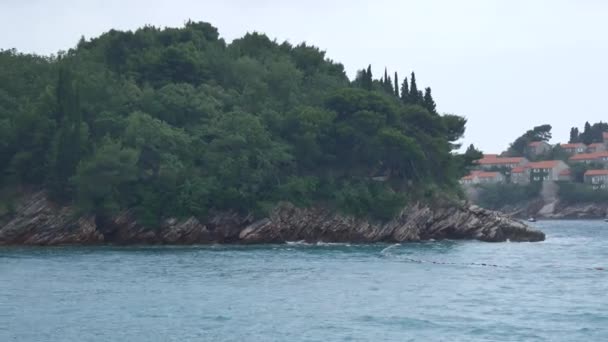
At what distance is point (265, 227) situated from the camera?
310 feet

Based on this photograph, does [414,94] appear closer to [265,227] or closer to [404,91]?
[404,91]

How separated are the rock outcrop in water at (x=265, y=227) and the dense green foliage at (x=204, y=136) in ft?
4.34

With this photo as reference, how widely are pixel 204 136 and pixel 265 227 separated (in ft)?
45.5

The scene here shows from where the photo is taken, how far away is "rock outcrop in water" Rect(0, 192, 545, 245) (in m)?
90.8

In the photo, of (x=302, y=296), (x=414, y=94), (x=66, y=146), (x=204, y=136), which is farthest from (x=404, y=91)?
(x=302, y=296)

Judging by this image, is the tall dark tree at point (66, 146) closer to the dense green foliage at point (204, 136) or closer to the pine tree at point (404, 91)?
the dense green foliage at point (204, 136)

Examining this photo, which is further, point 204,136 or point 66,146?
point 204,136

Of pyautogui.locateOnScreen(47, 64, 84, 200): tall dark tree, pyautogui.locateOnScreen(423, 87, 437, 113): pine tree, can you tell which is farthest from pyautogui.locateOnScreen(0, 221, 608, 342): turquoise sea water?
pyautogui.locateOnScreen(423, 87, 437, 113): pine tree

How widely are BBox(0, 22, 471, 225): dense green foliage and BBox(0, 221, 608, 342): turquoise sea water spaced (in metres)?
14.1

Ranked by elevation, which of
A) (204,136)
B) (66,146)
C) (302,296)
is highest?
(204,136)

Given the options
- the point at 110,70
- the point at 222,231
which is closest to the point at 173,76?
the point at 110,70

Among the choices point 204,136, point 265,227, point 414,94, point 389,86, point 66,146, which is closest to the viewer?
point 66,146

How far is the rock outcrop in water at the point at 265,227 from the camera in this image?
90812 millimetres

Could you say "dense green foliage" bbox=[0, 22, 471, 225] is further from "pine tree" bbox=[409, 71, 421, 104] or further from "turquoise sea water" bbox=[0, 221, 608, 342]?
"turquoise sea water" bbox=[0, 221, 608, 342]
